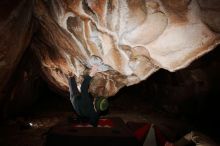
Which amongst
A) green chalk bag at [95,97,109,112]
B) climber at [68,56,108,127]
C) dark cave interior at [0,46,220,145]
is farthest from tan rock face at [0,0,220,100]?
dark cave interior at [0,46,220,145]

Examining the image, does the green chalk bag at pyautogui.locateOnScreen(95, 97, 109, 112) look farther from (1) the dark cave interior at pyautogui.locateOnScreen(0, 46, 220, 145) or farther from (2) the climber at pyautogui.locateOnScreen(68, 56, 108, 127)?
(1) the dark cave interior at pyautogui.locateOnScreen(0, 46, 220, 145)

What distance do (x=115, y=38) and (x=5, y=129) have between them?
17.8 feet

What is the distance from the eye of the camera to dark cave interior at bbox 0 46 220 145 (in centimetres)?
902

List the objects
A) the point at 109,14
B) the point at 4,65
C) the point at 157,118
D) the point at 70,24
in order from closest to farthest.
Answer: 1. the point at 109,14
2. the point at 70,24
3. the point at 4,65
4. the point at 157,118

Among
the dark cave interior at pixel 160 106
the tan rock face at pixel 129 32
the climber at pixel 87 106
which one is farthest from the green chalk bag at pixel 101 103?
the dark cave interior at pixel 160 106

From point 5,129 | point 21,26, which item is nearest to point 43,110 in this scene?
point 5,129

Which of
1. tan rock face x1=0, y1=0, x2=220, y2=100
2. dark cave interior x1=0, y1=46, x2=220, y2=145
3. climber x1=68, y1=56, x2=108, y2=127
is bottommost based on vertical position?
dark cave interior x1=0, y1=46, x2=220, y2=145

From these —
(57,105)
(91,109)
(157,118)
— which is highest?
(91,109)

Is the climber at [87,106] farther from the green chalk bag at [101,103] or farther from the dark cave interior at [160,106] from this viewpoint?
the dark cave interior at [160,106]

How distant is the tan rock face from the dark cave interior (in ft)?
8.39

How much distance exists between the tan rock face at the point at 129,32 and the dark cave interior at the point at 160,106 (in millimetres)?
2557

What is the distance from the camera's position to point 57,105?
13211 mm

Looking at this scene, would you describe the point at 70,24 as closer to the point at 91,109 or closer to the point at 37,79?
the point at 91,109

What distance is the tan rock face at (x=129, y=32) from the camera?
443cm
